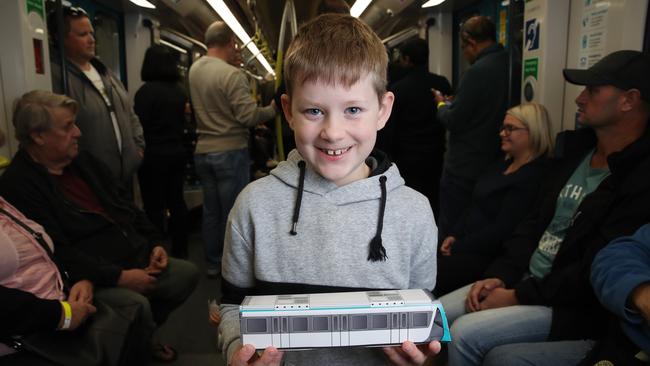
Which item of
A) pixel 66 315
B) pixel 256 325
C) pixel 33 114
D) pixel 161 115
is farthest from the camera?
pixel 161 115

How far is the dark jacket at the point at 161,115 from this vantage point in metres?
3.73

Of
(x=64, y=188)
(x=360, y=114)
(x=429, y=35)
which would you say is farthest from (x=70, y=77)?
(x=429, y=35)

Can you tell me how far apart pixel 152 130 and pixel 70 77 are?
3.25 ft

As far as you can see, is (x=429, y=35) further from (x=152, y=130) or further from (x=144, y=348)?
(x=144, y=348)

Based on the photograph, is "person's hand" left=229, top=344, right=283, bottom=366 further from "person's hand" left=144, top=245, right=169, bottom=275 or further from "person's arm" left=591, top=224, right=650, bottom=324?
"person's hand" left=144, top=245, right=169, bottom=275

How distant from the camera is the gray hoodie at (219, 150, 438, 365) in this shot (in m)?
0.99

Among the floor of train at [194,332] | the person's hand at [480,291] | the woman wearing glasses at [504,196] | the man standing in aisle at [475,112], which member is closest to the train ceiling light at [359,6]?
the man standing in aisle at [475,112]

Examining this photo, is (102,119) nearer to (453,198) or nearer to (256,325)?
(453,198)

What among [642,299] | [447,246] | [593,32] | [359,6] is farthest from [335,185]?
[359,6]

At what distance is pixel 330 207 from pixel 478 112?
8.39 feet

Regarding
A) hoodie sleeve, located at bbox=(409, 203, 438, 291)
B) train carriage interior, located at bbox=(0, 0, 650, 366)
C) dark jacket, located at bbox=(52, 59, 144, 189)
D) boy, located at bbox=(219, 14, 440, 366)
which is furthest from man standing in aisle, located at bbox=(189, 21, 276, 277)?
hoodie sleeve, located at bbox=(409, 203, 438, 291)

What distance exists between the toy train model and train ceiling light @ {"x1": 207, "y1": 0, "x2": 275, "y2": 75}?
3561 mm

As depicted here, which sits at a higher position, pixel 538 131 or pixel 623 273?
pixel 538 131

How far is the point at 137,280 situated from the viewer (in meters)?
2.25
